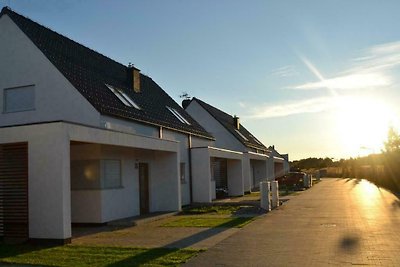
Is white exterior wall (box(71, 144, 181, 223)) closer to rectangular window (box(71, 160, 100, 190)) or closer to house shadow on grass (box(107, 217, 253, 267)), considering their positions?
rectangular window (box(71, 160, 100, 190))

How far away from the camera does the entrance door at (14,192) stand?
12.1m

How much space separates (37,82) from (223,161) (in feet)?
57.6

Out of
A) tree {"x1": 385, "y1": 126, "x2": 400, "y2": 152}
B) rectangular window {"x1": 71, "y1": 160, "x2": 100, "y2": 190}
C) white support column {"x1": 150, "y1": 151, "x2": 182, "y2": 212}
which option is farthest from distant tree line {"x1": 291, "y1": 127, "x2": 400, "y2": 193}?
rectangular window {"x1": 71, "y1": 160, "x2": 100, "y2": 190}

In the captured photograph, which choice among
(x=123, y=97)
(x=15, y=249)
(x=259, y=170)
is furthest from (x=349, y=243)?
(x=259, y=170)

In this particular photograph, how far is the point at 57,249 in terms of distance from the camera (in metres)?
10.9

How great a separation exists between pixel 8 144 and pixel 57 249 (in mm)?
3322

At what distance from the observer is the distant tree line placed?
104 ft

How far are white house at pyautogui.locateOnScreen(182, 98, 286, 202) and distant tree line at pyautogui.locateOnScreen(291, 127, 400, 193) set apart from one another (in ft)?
31.3

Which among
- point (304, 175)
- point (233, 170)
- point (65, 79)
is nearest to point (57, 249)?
point (65, 79)

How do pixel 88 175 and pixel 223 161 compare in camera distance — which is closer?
pixel 88 175

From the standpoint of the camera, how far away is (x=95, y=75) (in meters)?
19.2

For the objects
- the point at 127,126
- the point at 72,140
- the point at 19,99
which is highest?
the point at 19,99

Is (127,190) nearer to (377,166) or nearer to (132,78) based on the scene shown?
(132,78)

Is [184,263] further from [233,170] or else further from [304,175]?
[304,175]
